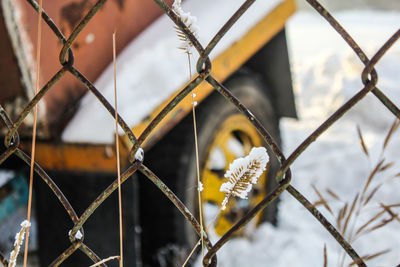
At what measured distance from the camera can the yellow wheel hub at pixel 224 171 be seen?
6.92 feet

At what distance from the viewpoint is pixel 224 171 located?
88.7 inches

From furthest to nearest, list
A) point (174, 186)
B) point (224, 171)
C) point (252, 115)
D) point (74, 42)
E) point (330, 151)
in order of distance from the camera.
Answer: point (330, 151) → point (224, 171) → point (174, 186) → point (74, 42) → point (252, 115)

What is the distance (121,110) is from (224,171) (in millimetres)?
838

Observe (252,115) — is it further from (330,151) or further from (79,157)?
(330,151)

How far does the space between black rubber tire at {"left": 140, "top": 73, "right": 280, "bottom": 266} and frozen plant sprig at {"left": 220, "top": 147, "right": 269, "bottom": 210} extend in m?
1.25

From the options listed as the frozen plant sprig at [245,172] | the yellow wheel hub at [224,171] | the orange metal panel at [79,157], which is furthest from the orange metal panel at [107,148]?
the frozen plant sprig at [245,172]

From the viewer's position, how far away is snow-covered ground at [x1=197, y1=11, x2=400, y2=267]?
228 cm

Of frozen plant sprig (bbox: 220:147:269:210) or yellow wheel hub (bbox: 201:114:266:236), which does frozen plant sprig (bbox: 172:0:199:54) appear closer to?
frozen plant sprig (bbox: 220:147:269:210)

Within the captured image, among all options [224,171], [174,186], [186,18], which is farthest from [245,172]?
[224,171]

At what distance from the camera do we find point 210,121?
204 centimetres

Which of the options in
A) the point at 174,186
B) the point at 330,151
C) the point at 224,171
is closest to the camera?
the point at 174,186

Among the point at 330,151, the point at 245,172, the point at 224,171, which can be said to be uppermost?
the point at 330,151

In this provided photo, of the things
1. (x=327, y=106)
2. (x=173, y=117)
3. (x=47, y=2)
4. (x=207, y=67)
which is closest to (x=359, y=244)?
(x=173, y=117)

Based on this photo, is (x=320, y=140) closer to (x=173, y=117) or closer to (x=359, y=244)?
(x=359, y=244)
